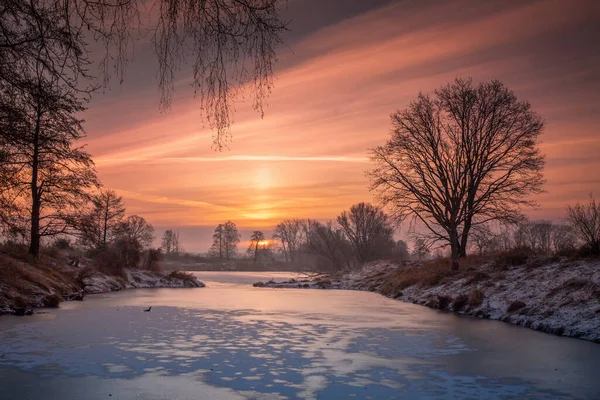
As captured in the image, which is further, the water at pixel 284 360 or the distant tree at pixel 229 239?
the distant tree at pixel 229 239

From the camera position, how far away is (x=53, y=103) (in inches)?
241

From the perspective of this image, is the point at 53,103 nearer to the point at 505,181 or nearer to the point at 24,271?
the point at 24,271

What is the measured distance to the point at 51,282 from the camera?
67.9 feet

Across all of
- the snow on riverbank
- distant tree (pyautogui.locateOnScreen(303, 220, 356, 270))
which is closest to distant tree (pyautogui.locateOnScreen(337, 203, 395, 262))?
distant tree (pyautogui.locateOnScreen(303, 220, 356, 270))

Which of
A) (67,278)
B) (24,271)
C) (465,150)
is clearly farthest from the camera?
(465,150)

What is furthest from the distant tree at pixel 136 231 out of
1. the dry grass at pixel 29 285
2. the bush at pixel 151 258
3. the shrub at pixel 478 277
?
the shrub at pixel 478 277

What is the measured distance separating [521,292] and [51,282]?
19981 millimetres

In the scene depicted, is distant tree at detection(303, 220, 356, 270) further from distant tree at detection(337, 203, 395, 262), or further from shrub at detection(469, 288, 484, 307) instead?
shrub at detection(469, 288, 484, 307)

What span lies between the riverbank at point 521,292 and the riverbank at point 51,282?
15.2 m

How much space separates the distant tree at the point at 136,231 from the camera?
4025 cm

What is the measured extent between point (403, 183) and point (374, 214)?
102 ft

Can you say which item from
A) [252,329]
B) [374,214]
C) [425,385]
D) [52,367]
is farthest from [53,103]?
[374,214]

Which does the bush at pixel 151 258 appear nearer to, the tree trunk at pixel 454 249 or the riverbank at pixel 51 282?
the riverbank at pixel 51 282

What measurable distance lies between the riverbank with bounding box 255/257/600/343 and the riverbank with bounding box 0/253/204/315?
49.9 ft
